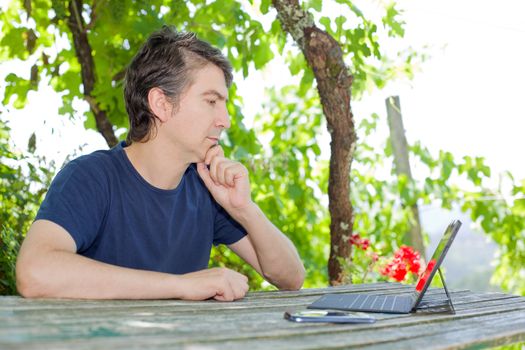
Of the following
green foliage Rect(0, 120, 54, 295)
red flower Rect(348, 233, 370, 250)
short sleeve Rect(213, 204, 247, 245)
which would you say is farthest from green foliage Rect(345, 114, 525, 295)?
short sleeve Rect(213, 204, 247, 245)

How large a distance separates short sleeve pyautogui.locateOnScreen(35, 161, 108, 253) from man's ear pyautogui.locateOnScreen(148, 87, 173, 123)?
31 centimetres

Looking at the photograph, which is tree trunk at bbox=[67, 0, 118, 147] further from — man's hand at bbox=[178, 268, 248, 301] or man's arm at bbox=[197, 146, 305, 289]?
man's hand at bbox=[178, 268, 248, 301]

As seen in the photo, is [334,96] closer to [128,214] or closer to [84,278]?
[128,214]

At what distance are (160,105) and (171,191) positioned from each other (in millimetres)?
250

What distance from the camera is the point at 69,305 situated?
1276mm

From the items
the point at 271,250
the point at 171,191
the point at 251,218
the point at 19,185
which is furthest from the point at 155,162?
the point at 19,185

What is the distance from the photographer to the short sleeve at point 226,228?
2.18 m

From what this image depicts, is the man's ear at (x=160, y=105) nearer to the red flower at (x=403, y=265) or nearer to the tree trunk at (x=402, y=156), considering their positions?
the red flower at (x=403, y=265)

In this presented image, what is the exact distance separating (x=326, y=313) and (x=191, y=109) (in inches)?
34.6

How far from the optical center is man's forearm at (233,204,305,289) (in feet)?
6.56

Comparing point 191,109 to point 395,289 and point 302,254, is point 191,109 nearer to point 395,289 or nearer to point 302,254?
point 395,289

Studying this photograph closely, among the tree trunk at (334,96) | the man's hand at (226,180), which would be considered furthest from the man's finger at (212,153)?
the tree trunk at (334,96)

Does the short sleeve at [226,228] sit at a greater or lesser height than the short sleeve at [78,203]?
lesser

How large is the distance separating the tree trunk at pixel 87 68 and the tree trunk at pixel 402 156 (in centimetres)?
187
